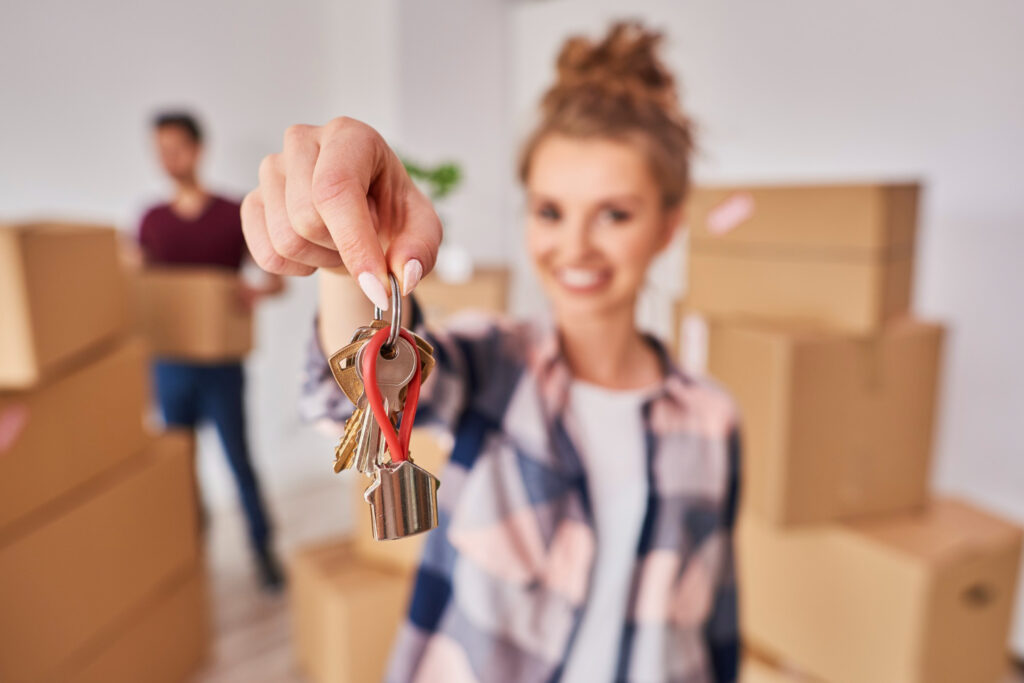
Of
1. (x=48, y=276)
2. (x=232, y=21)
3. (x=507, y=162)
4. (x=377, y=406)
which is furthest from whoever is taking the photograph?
(x=507, y=162)

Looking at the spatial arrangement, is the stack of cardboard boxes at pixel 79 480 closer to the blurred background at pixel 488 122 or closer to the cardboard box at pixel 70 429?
the cardboard box at pixel 70 429

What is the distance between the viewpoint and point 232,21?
7.83 ft

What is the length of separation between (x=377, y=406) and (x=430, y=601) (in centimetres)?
54

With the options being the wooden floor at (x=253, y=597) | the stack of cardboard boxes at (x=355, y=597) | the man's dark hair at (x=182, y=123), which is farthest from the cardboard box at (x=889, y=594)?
the man's dark hair at (x=182, y=123)

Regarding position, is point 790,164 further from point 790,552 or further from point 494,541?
point 494,541

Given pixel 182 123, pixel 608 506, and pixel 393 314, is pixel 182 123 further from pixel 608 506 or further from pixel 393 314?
pixel 393 314

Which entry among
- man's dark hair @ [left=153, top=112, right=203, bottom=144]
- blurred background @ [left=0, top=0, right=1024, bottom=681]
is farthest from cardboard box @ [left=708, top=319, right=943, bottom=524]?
man's dark hair @ [left=153, top=112, right=203, bottom=144]

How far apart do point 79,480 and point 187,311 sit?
63 cm

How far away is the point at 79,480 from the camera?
115cm

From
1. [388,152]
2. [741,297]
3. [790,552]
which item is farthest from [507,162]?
[388,152]

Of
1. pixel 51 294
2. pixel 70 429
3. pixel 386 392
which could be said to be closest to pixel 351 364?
pixel 386 392

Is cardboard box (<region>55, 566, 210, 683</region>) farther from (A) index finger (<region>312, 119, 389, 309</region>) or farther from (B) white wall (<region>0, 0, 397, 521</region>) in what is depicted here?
(A) index finger (<region>312, 119, 389, 309</region>)

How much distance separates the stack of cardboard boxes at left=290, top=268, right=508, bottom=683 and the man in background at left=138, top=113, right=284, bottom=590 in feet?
1.74

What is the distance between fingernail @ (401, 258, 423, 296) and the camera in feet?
0.83
